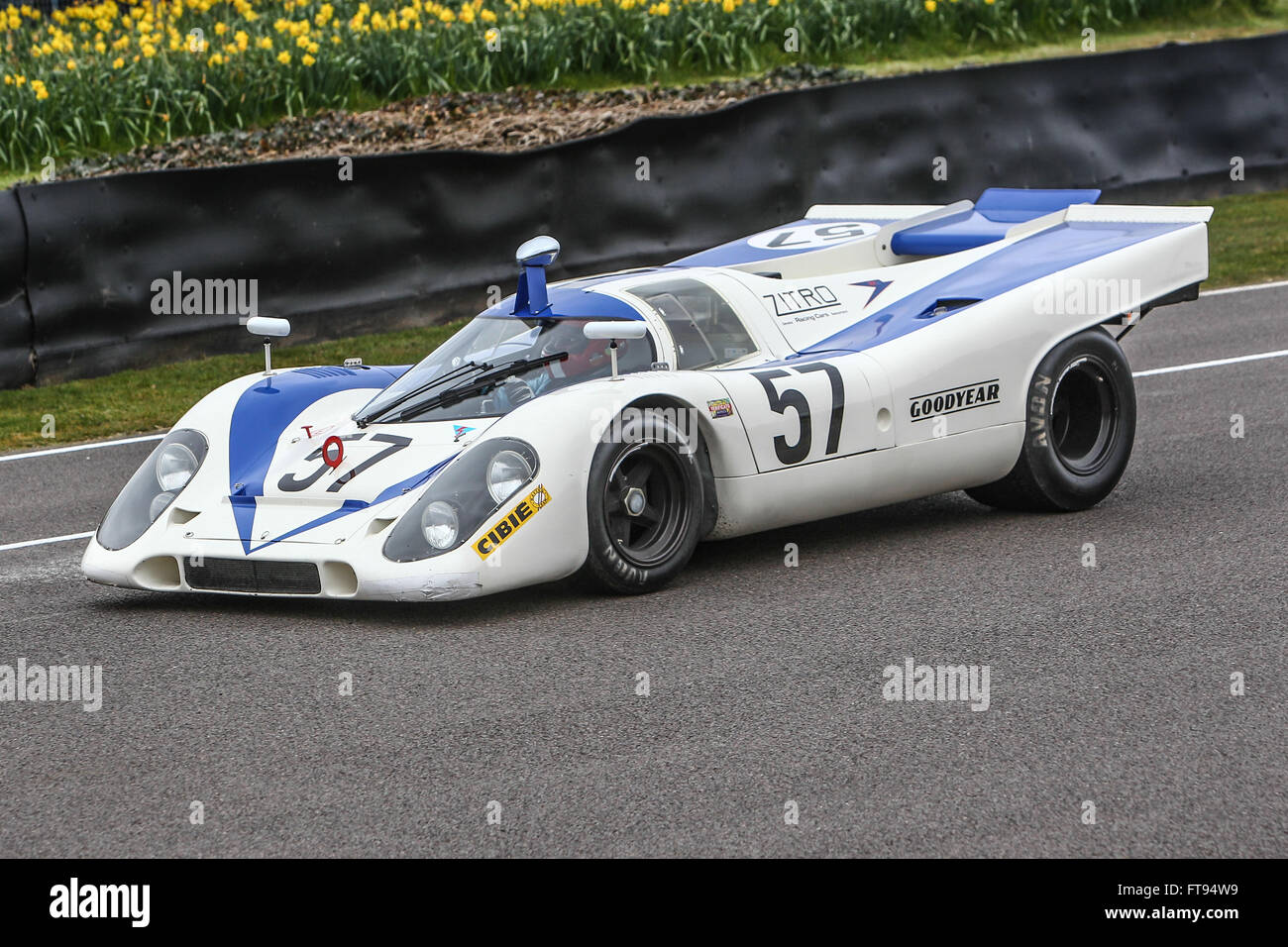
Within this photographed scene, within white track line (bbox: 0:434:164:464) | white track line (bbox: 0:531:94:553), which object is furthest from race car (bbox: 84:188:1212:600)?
white track line (bbox: 0:434:164:464)

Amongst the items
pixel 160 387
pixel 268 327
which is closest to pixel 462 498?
pixel 268 327

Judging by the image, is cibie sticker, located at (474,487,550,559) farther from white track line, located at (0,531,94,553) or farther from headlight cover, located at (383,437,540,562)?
white track line, located at (0,531,94,553)

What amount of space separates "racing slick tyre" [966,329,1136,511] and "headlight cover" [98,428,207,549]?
3334 millimetres

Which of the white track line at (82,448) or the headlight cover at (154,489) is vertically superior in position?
the white track line at (82,448)

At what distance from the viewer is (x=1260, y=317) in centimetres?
1291

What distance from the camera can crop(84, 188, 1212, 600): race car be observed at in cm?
634

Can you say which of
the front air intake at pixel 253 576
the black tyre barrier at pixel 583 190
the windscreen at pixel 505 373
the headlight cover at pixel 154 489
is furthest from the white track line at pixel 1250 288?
the front air intake at pixel 253 576

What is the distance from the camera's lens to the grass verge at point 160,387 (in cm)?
1114

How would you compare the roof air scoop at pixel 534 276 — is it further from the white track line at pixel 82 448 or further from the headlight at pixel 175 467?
the white track line at pixel 82 448

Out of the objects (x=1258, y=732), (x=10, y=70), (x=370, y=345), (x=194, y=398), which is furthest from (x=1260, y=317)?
(x=10, y=70)

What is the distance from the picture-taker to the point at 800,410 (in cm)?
700

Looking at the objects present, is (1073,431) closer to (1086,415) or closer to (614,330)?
(1086,415)

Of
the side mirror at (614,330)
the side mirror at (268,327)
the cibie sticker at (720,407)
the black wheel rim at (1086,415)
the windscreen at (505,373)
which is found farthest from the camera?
the black wheel rim at (1086,415)

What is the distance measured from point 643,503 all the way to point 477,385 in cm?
91
